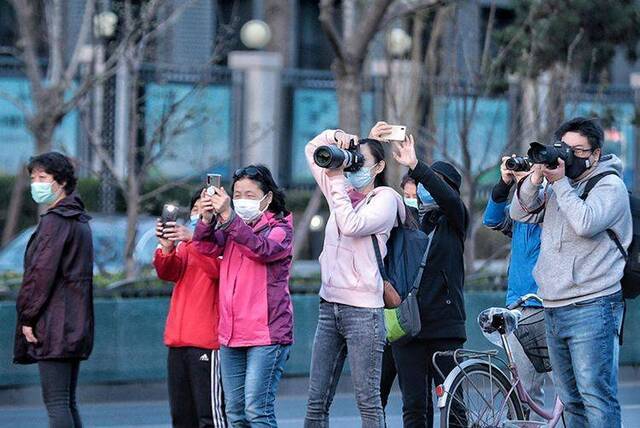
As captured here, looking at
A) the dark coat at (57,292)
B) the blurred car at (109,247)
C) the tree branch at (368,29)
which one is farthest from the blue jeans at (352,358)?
the blurred car at (109,247)

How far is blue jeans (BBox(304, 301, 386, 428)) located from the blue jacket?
1250 mm

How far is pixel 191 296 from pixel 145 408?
12.9 ft

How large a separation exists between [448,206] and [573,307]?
1224 mm

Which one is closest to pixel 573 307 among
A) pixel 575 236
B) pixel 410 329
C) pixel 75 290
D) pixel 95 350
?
pixel 575 236

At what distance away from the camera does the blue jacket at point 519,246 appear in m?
8.64

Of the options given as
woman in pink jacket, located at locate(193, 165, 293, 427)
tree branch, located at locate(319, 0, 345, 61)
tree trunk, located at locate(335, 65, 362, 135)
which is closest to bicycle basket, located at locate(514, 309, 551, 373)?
woman in pink jacket, located at locate(193, 165, 293, 427)

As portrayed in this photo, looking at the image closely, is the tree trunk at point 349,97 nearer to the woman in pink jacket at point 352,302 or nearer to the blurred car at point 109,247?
the blurred car at point 109,247

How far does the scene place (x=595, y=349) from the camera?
7434mm

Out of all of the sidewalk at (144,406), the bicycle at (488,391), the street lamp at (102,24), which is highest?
the street lamp at (102,24)

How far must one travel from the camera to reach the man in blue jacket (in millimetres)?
8617

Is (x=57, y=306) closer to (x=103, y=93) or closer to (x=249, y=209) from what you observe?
(x=249, y=209)

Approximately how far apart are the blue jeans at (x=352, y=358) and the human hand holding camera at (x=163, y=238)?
98 cm

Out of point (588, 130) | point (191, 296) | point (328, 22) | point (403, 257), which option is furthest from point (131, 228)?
point (588, 130)

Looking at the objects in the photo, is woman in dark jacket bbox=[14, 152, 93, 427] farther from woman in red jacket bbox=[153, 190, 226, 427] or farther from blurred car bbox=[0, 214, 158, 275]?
blurred car bbox=[0, 214, 158, 275]
